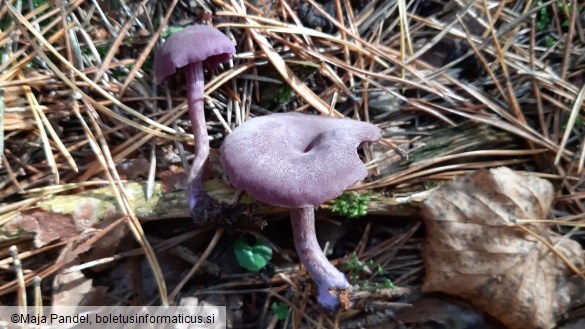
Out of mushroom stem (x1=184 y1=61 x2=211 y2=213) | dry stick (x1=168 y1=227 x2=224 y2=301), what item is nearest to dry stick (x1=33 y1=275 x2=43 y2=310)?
dry stick (x1=168 y1=227 x2=224 y2=301)

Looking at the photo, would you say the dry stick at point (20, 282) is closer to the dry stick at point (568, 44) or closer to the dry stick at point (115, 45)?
the dry stick at point (115, 45)

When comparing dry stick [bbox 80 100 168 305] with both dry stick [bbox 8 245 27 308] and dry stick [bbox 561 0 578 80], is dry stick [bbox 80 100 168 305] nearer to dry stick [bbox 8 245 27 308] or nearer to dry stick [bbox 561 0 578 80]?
dry stick [bbox 8 245 27 308]

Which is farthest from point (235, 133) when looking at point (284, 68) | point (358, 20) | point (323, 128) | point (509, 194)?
point (509, 194)

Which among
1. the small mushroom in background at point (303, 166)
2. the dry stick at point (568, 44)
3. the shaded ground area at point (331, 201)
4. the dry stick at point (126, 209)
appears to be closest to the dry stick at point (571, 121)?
the shaded ground area at point (331, 201)

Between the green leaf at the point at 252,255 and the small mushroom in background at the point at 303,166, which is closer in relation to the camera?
the small mushroom in background at the point at 303,166

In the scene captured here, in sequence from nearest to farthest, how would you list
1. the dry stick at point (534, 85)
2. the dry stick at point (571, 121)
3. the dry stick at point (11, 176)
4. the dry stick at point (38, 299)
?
the dry stick at point (38, 299)
the dry stick at point (11, 176)
the dry stick at point (571, 121)
the dry stick at point (534, 85)

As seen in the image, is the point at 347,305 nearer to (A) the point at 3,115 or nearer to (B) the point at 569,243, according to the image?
(B) the point at 569,243

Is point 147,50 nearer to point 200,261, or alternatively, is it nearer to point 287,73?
Result: point 287,73

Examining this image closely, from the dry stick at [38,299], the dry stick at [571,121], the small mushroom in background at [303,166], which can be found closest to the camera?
the small mushroom in background at [303,166]
